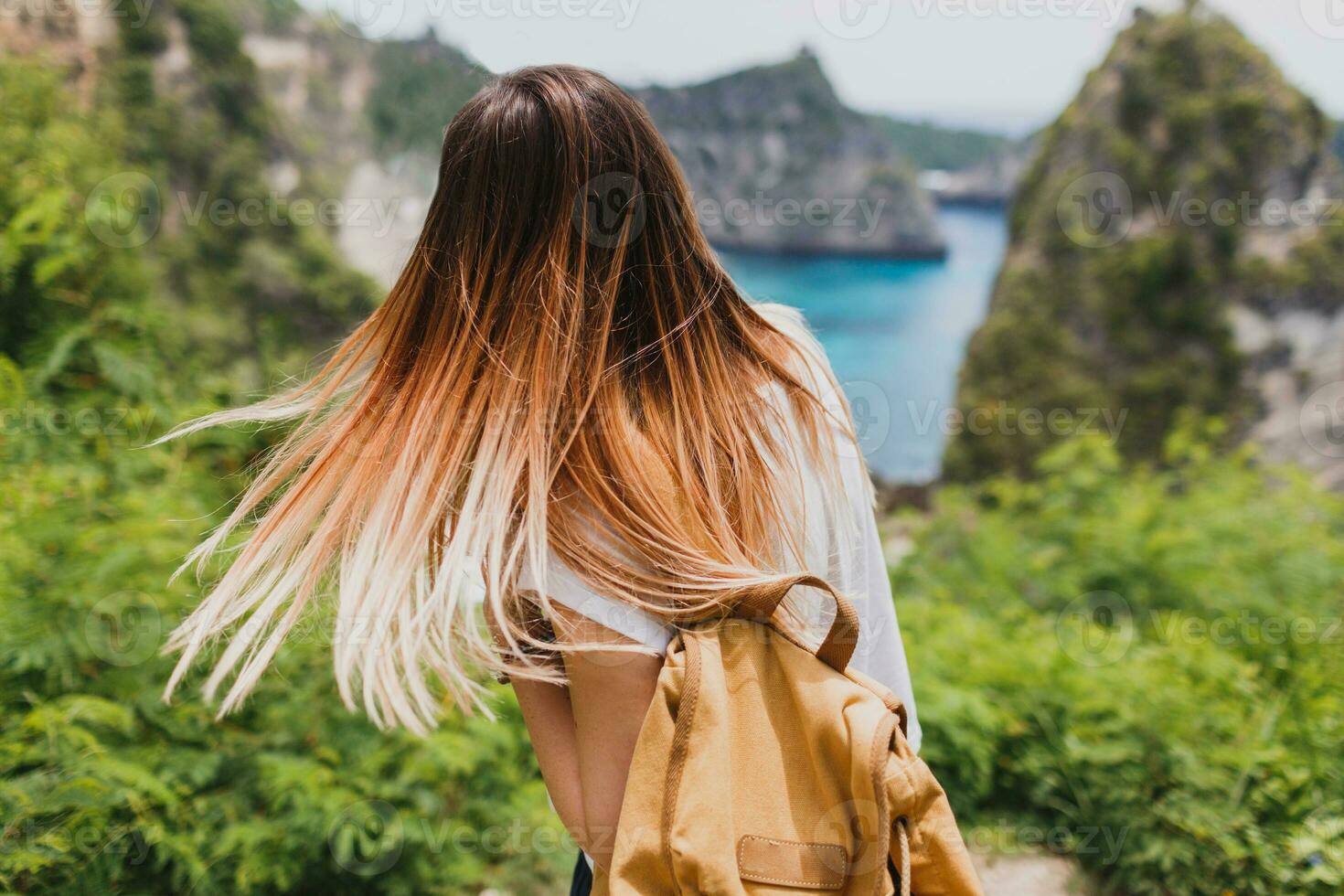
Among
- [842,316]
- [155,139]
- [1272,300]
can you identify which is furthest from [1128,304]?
[155,139]

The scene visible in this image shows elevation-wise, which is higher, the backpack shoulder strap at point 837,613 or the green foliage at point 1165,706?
the backpack shoulder strap at point 837,613

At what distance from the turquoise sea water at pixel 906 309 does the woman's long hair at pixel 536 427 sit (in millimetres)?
23425

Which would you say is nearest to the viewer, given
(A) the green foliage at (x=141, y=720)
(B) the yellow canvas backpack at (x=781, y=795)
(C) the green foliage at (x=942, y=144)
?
(B) the yellow canvas backpack at (x=781, y=795)

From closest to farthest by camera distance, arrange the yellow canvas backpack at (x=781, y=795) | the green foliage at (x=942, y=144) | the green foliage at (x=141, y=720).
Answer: the yellow canvas backpack at (x=781, y=795)
the green foliage at (x=141, y=720)
the green foliage at (x=942, y=144)

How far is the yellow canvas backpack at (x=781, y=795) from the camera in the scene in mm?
1044

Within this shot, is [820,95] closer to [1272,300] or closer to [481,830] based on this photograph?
[1272,300]

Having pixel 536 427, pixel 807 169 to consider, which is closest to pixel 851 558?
pixel 536 427

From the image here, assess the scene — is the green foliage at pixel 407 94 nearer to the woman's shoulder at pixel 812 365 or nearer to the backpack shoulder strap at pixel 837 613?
the woman's shoulder at pixel 812 365

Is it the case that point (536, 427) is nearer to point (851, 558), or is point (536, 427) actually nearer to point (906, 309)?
point (851, 558)

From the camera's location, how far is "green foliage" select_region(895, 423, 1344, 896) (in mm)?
2869

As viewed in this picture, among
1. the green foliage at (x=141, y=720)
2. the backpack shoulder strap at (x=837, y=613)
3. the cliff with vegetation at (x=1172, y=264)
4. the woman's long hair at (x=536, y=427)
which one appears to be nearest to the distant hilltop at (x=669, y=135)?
the woman's long hair at (x=536, y=427)

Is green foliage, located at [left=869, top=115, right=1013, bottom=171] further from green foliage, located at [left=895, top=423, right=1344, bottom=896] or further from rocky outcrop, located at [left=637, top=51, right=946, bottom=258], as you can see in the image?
green foliage, located at [left=895, top=423, right=1344, bottom=896]

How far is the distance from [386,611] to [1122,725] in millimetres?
2932

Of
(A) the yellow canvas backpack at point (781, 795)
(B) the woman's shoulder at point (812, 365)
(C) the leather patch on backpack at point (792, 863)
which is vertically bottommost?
(C) the leather patch on backpack at point (792, 863)
